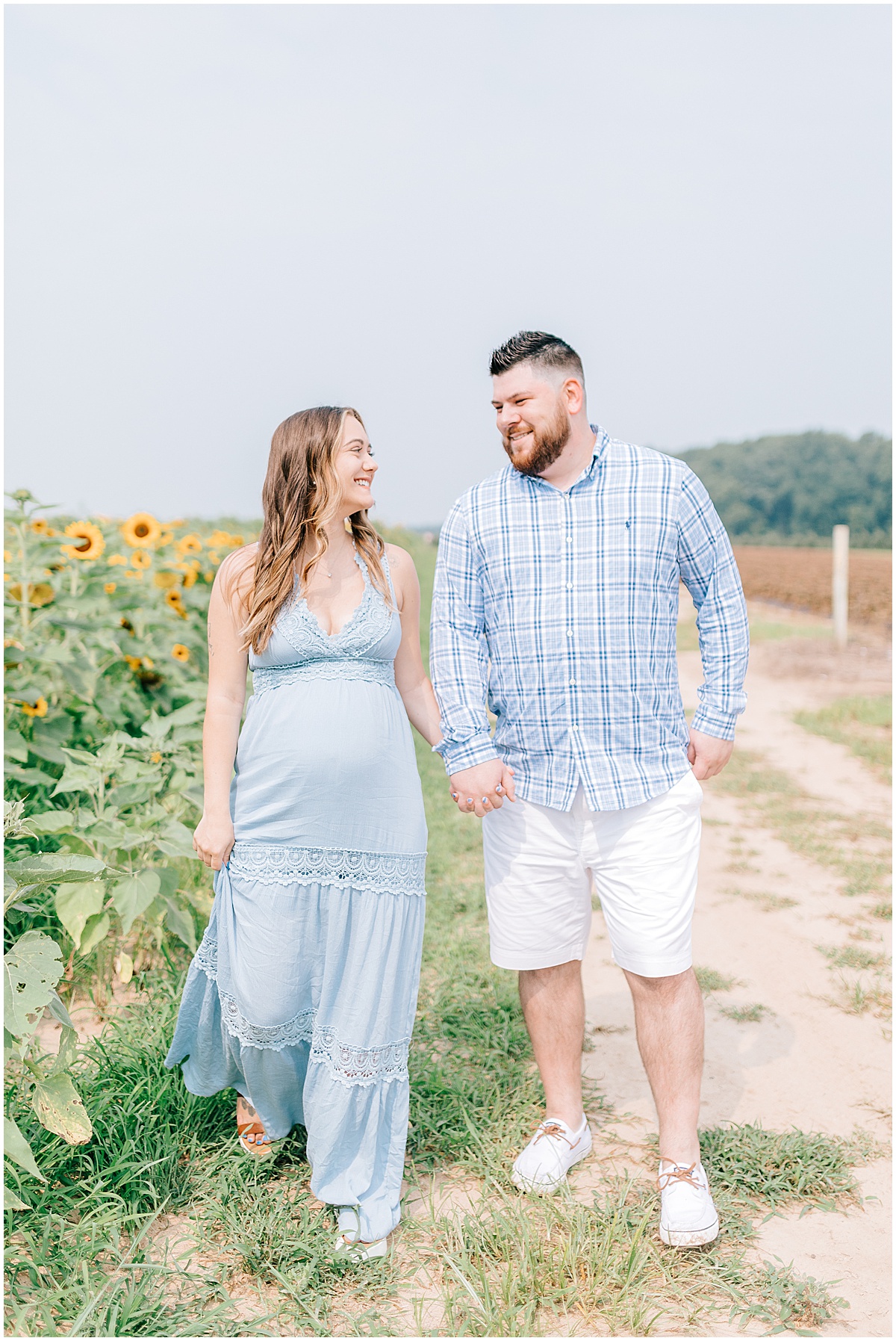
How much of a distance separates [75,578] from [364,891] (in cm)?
258

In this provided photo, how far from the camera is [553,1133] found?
8.15 feet

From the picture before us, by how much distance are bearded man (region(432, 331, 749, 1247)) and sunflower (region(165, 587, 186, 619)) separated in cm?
285

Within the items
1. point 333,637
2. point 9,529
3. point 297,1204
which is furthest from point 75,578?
point 297,1204

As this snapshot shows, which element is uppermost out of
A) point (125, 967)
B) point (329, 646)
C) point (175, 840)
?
point (329, 646)

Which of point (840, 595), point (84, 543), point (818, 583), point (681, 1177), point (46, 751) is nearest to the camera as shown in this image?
point (681, 1177)

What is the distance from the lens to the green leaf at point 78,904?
281 cm

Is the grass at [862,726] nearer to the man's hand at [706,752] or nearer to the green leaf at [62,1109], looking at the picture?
the man's hand at [706,752]

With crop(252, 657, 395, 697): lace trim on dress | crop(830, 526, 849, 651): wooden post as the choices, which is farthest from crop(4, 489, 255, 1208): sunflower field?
crop(830, 526, 849, 651): wooden post

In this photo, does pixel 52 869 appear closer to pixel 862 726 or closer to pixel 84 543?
pixel 84 543

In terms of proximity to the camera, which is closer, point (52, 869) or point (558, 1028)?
point (52, 869)

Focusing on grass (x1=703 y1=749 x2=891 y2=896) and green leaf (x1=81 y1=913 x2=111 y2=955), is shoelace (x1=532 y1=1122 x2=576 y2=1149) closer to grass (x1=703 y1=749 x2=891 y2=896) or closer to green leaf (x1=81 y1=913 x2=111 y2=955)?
A: green leaf (x1=81 y1=913 x2=111 y2=955)

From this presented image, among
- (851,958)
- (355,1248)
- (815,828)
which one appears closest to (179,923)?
(355,1248)

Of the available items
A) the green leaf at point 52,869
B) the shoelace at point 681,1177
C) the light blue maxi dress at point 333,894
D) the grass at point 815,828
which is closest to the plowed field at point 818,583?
the grass at point 815,828

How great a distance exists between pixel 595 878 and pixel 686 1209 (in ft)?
2.31
